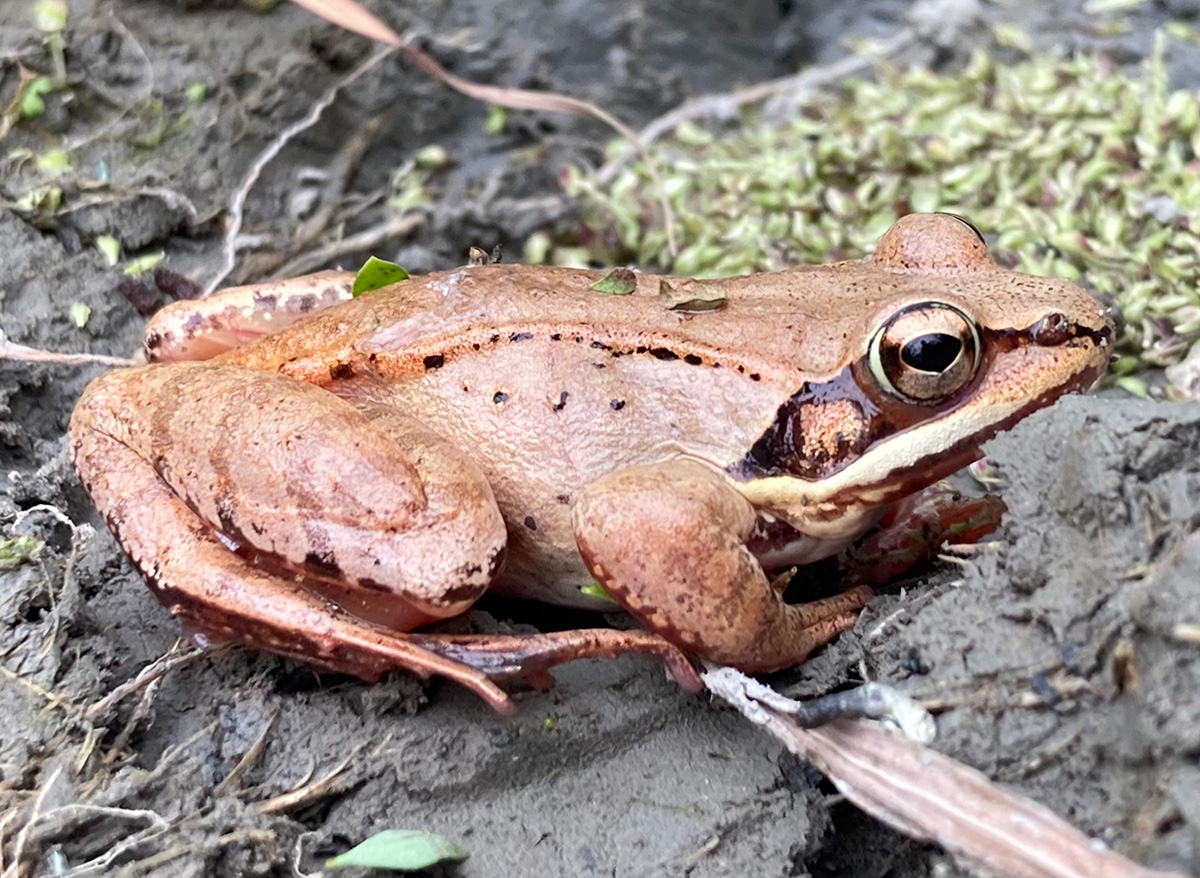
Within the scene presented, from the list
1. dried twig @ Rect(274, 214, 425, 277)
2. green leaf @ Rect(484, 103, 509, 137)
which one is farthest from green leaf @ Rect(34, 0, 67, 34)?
green leaf @ Rect(484, 103, 509, 137)

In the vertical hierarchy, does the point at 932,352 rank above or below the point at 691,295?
above

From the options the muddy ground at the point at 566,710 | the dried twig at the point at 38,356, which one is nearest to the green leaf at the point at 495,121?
the muddy ground at the point at 566,710

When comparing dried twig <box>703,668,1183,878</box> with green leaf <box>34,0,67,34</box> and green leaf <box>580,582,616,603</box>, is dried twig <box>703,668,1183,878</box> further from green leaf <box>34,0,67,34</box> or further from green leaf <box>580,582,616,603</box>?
green leaf <box>34,0,67,34</box>

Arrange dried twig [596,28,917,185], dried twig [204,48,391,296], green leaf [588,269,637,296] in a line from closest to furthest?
green leaf [588,269,637,296] < dried twig [204,48,391,296] < dried twig [596,28,917,185]

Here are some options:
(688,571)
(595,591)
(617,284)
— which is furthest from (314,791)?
(617,284)

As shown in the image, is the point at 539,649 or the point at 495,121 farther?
the point at 495,121

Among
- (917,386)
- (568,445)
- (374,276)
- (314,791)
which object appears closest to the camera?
(314,791)

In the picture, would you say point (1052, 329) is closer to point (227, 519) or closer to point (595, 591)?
point (595, 591)
